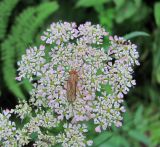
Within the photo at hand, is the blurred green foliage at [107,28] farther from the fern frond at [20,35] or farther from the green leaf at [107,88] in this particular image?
the green leaf at [107,88]

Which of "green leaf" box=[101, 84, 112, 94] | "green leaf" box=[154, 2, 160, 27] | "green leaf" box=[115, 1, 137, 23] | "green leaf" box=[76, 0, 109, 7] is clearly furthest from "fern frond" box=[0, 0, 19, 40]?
"green leaf" box=[101, 84, 112, 94]

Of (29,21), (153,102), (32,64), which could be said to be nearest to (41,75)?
(32,64)

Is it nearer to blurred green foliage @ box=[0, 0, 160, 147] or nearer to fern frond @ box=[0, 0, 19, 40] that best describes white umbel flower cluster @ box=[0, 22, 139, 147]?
blurred green foliage @ box=[0, 0, 160, 147]

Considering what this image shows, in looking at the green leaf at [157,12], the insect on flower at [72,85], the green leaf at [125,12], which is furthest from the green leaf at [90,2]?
the insect on flower at [72,85]

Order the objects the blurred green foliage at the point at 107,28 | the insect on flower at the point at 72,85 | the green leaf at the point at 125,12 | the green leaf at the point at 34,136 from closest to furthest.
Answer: the insect on flower at the point at 72,85
the green leaf at the point at 34,136
the blurred green foliage at the point at 107,28
the green leaf at the point at 125,12

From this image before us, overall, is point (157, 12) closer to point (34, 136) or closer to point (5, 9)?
point (5, 9)

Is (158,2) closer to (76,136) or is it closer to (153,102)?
(153,102)
